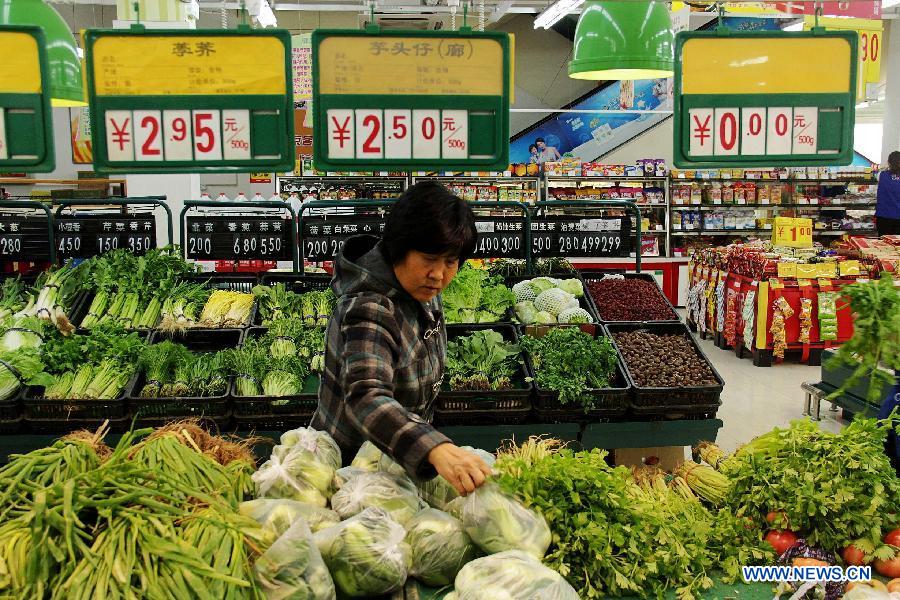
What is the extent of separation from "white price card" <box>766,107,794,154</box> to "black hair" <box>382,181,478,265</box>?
212 cm

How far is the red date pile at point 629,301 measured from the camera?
496cm

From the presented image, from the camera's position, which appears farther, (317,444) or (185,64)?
(185,64)

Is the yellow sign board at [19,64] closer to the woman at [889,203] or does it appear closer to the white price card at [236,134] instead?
the white price card at [236,134]

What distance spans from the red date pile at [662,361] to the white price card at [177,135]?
96.9 inches

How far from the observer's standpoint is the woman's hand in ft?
5.90

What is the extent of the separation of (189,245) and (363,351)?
3.30 m

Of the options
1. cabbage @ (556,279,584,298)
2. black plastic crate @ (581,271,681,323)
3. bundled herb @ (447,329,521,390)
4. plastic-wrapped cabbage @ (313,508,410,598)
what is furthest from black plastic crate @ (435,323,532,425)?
plastic-wrapped cabbage @ (313,508,410,598)

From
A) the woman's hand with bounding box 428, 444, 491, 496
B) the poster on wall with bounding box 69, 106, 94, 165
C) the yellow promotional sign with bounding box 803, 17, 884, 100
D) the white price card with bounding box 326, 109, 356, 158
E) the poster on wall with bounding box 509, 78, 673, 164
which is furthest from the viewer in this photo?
the poster on wall with bounding box 509, 78, 673, 164

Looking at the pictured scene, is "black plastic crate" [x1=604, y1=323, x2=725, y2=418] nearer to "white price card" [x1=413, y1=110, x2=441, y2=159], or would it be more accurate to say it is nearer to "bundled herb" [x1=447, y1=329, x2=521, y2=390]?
"bundled herb" [x1=447, y1=329, x2=521, y2=390]

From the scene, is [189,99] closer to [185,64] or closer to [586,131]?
[185,64]

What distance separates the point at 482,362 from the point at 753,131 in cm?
171

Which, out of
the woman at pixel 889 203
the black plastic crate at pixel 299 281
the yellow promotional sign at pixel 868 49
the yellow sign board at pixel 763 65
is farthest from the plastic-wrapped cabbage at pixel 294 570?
the woman at pixel 889 203

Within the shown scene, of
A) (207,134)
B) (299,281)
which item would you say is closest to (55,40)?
(207,134)

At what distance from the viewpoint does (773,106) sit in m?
3.58
